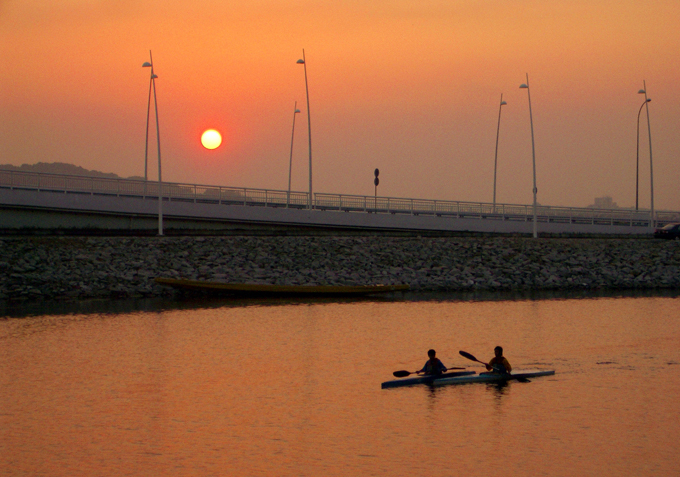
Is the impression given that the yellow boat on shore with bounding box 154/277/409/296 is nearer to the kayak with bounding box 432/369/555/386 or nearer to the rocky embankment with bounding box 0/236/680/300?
the rocky embankment with bounding box 0/236/680/300

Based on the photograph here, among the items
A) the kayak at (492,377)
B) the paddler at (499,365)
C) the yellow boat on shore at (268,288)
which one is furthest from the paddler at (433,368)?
the yellow boat on shore at (268,288)

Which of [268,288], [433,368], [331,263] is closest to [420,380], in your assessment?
[433,368]

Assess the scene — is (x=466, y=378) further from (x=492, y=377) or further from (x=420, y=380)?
(x=420, y=380)

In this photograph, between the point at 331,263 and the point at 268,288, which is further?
the point at 331,263

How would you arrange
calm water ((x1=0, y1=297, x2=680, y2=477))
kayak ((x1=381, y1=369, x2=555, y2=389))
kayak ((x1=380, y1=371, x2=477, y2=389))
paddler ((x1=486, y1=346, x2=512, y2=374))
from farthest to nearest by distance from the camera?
1. paddler ((x1=486, y1=346, x2=512, y2=374))
2. kayak ((x1=381, y1=369, x2=555, y2=389))
3. kayak ((x1=380, y1=371, x2=477, y2=389))
4. calm water ((x1=0, y1=297, x2=680, y2=477))

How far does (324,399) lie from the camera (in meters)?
21.5

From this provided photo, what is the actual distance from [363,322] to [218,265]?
15795 mm

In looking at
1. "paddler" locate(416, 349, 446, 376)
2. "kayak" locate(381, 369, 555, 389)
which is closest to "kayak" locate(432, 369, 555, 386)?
"kayak" locate(381, 369, 555, 389)

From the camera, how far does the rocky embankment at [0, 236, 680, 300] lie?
151ft

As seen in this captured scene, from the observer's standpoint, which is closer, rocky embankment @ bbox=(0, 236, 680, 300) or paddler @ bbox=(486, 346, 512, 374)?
paddler @ bbox=(486, 346, 512, 374)

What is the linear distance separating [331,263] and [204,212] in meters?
9.10

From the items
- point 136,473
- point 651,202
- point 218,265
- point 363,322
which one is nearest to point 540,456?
point 136,473

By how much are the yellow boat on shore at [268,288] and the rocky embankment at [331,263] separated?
2205mm

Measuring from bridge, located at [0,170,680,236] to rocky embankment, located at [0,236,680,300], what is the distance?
6.54 ft
